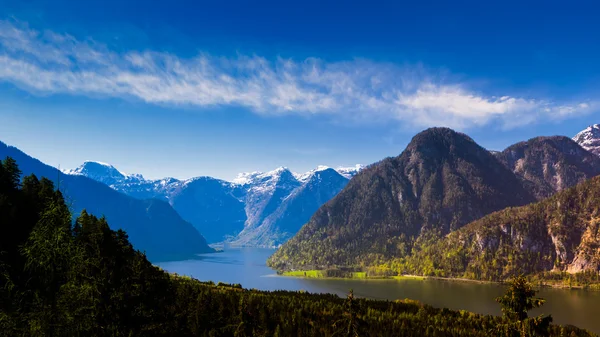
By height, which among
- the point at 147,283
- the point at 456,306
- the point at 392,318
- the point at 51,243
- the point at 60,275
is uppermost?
the point at 51,243

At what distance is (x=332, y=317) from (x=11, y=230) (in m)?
50.0

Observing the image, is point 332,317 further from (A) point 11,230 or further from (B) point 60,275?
(B) point 60,275

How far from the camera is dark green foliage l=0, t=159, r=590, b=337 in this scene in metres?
20.2

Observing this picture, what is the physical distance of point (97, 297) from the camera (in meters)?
25.4

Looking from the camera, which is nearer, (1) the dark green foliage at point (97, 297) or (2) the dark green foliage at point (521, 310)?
(1) the dark green foliage at point (97, 297)

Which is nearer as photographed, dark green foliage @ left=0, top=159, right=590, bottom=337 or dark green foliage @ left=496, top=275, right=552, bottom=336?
dark green foliage @ left=0, top=159, right=590, bottom=337

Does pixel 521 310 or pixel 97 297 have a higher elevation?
pixel 97 297

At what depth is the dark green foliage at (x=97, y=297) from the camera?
20188 millimetres

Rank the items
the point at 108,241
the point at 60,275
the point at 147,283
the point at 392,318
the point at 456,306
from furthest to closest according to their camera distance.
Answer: the point at 456,306, the point at 392,318, the point at 147,283, the point at 108,241, the point at 60,275

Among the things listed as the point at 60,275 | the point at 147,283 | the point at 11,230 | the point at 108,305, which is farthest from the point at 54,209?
the point at 11,230

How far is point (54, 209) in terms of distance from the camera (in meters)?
19.9

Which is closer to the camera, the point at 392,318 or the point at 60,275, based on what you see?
the point at 60,275

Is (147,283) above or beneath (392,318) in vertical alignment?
above

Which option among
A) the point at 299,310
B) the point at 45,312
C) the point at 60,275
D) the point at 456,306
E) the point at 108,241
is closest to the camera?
the point at 45,312
